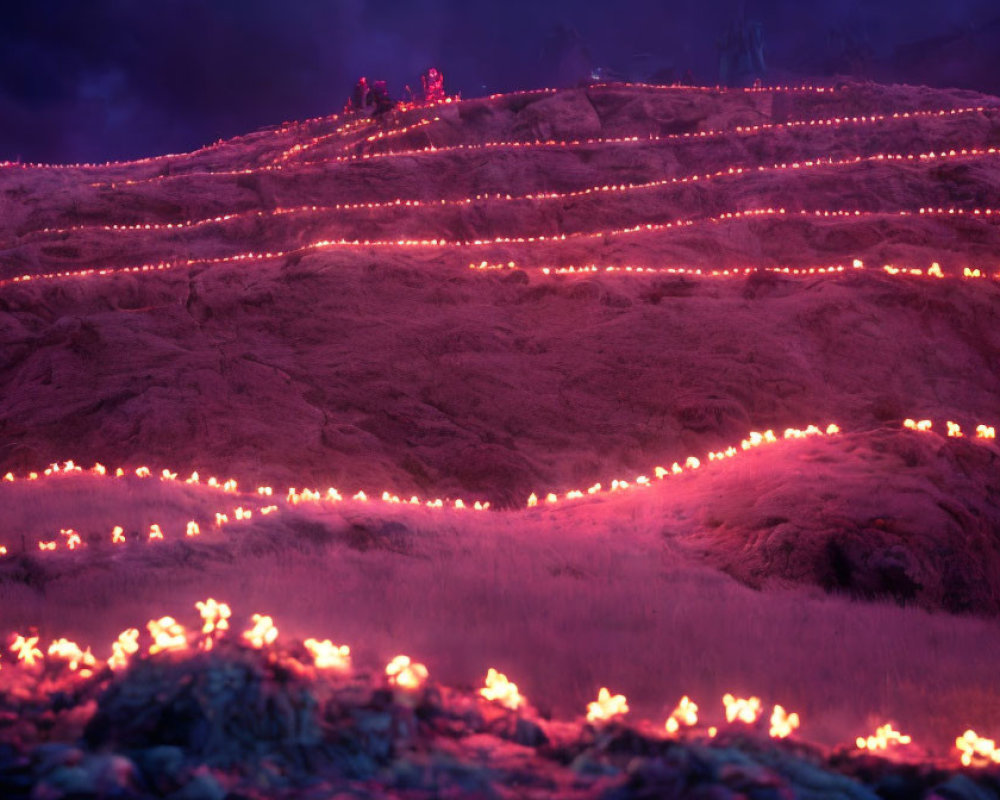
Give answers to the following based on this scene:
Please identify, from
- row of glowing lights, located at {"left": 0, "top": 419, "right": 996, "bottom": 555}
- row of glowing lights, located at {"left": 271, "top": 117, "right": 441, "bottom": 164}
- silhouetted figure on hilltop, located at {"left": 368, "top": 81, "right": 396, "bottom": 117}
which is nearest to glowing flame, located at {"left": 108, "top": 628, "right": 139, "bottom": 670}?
row of glowing lights, located at {"left": 0, "top": 419, "right": 996, "bottom": 555}

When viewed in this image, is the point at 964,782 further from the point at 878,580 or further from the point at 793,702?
the point at 878,580

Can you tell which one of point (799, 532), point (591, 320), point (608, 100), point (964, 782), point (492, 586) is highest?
point (608, 100)

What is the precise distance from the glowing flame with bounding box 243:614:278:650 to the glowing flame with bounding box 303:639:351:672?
15 centimetres

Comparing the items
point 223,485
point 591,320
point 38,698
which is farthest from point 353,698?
point 591,320

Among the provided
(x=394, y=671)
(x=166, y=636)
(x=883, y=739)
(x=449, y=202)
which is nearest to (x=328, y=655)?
(x=394, y=671)

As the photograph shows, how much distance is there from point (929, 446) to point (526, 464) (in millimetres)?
4332

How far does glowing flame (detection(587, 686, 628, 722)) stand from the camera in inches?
121

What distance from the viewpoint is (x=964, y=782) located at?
2645mm

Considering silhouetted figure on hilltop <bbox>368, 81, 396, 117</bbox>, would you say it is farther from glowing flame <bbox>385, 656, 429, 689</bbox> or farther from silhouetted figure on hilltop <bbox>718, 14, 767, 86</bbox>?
silhouetted figure on hilltop <bbox>718, 14, 767, 86</bbox>

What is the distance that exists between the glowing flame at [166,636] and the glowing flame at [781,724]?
2.21 metres

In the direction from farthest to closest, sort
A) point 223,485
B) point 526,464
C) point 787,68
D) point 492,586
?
1. point 787,68
2. point 526,464
3. point 223,485
4. point 492,586

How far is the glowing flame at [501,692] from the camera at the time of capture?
3270 millimetres

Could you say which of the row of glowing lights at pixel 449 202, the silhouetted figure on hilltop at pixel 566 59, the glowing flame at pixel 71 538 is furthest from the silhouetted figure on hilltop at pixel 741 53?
the glowing flame at pixel 71 538

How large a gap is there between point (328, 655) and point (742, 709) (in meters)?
1.63
